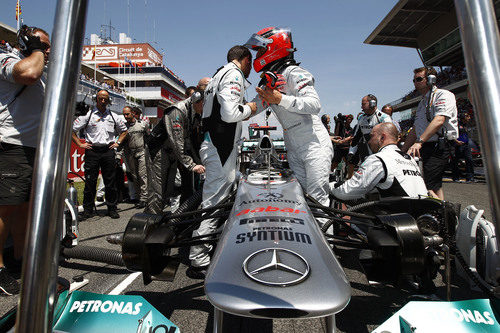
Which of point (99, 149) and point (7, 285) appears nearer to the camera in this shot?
point (7, 285)

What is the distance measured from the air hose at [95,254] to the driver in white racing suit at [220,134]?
1.90ft

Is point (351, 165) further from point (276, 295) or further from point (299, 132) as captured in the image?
point (276, 295)

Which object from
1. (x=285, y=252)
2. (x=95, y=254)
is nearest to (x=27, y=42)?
(x=95, y=254)

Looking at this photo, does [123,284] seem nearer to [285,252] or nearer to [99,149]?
[285,252]

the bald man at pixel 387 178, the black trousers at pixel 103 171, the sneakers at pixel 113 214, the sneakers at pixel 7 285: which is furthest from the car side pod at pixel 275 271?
the black trousers at pixel 103 171

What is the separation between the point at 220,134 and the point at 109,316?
167 cm

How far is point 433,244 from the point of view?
1699 millimetres

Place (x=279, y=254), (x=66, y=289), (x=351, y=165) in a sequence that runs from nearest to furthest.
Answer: (x=279, y=254) → (x=66, y=289) → (x=351, y=165)

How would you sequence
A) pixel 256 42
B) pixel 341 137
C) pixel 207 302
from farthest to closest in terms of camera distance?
pixel 341 137 → pixel 256 42 → pixel 207 302

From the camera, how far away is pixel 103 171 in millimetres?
4707

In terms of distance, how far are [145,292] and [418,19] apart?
3526 cm

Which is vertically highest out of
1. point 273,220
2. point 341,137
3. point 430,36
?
point 430,36

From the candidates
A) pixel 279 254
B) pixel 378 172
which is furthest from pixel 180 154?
pixel 279 254

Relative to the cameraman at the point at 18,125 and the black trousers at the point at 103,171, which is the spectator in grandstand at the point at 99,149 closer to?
the black trousers at the point at 103,171
